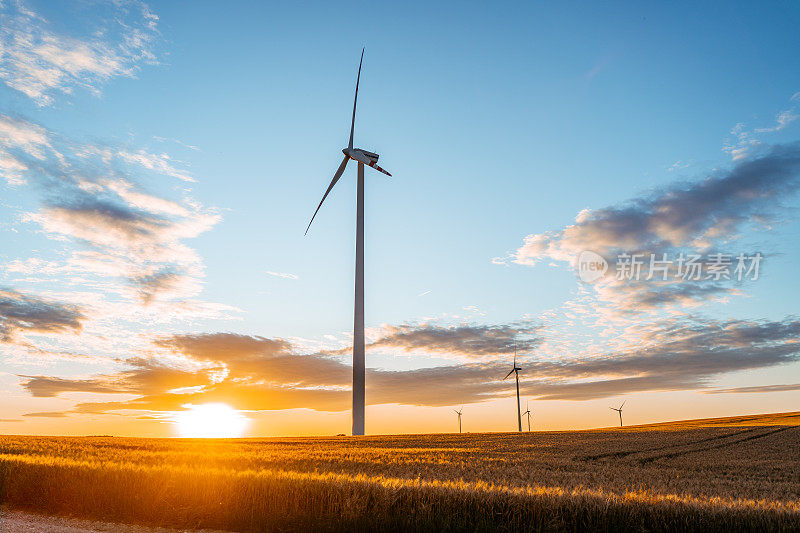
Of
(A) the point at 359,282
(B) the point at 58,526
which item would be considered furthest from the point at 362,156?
(B) the point at 58,526

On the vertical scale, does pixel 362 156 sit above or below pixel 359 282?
above

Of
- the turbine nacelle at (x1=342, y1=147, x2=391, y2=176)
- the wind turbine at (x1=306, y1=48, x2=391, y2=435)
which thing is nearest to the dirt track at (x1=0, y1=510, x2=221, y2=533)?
the wind turbine at (x1=306, y1=48, x2=391, y2=435)

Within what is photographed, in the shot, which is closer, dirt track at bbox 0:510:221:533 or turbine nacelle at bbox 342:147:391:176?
dirt track at bbox 0:510:221:533

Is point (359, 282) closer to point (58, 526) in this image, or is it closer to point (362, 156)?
point (362, 156)

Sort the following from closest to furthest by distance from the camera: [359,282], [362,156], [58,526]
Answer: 1. [58,526]
2. [359,282]
3. [362,156]

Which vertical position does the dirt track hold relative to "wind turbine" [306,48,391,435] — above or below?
below

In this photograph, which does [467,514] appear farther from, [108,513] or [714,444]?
[714,444]

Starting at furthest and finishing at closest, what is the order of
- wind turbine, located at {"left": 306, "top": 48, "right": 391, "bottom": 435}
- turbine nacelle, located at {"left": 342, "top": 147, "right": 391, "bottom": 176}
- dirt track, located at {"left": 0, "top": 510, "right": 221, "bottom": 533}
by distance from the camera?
turbine nacelle, located at {"left": 342, "top": 147, "right": 391, "bottom": 176}
wind turbine, located at {"left": 306, "top": 48, "right": 391, "bottom": 435}
dirt track, located at {"left": 0, "top": 510, "right": 221, "bottom": 533}

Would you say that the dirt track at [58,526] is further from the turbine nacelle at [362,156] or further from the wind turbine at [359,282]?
the turbine nacelle at [362,156]

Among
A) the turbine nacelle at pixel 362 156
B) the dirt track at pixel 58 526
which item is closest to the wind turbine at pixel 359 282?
the turbine nacelle at pixel 362 156

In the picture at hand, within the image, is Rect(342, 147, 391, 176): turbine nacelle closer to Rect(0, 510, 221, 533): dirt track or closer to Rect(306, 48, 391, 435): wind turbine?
Rect(306, 48, 391, 435): wind turbine

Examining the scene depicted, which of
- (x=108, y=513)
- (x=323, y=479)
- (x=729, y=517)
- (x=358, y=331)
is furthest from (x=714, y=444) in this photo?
(x=108, y=513)

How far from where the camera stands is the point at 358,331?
203 feet

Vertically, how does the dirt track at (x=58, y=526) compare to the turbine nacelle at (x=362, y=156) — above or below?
below
